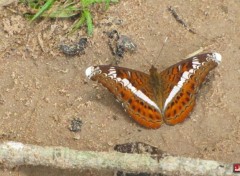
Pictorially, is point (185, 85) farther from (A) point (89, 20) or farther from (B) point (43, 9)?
(B) point (43, 9)

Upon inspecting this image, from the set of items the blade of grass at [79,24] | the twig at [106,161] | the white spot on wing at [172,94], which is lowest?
the twig at [106,161]

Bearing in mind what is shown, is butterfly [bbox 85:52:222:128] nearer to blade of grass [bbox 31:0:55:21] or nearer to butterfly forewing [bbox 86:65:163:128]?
butterfly forewing [bbox 86:65:163:128]

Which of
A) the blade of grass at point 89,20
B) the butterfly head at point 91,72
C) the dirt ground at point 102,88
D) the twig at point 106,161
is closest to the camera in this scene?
the twig at point 106,161

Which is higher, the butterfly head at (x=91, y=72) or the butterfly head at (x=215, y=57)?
the butterfly head at (x=215, y=57)

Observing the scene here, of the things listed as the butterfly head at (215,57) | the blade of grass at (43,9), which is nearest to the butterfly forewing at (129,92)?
the butterfly head at (215,57)

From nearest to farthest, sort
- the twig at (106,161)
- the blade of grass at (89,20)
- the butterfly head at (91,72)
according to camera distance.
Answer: the twig at (106,161), the butterfly head at (91,72), the blade of grass at (89,20)

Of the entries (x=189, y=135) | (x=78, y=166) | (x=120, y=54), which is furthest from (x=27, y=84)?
(x=189, y=135)

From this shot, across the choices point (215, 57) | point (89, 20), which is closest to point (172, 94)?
point (215, 57)

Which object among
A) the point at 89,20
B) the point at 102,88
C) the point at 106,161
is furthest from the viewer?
the point at 89,20

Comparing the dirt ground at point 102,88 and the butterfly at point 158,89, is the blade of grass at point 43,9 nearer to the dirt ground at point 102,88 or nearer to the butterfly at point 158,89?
the dirt ground at point 102,88
